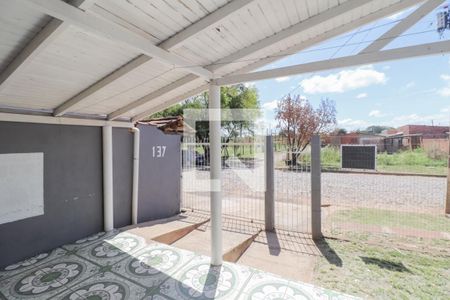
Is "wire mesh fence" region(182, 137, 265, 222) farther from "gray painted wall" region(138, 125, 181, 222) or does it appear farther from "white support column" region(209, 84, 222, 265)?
"white support column" region(209, 84, 222, 265)

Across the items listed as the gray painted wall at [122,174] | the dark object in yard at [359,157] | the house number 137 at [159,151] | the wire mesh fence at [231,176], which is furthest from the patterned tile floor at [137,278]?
the dark object in yard at [359,157]

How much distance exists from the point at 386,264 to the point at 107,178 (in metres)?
4.76

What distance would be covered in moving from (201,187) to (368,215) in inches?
176

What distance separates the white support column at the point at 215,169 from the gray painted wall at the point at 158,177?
258cm

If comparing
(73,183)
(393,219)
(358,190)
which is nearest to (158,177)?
(73,183)

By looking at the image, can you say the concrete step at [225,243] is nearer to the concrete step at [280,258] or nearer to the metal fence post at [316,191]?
the concrete step at [280,258]

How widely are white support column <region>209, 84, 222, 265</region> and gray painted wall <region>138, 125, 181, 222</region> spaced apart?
258 cm

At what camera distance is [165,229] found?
15.7 ft

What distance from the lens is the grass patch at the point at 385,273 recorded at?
281cm

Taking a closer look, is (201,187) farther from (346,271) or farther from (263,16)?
(263,16)

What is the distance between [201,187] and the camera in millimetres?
7492

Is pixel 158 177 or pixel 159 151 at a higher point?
pixel 159 151

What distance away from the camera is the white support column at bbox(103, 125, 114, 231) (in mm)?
4500

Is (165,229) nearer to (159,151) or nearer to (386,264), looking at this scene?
(159,151)
